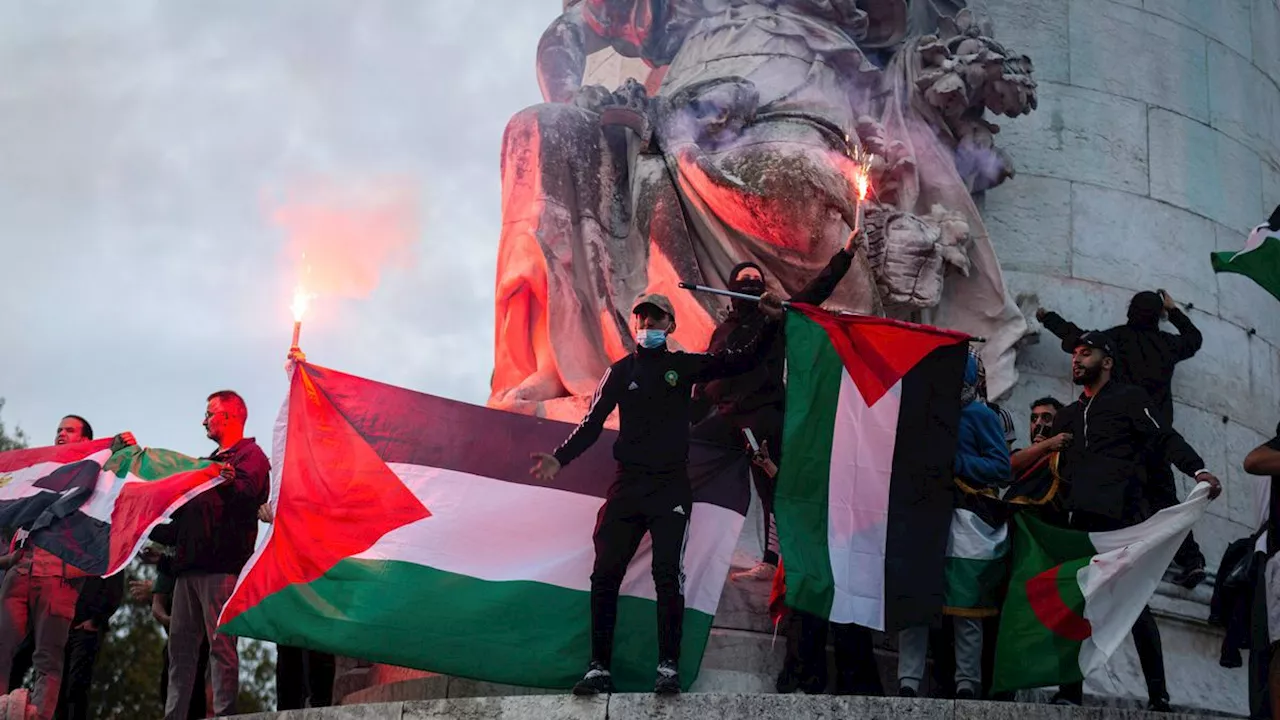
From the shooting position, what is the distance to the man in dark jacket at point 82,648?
36.8 feet

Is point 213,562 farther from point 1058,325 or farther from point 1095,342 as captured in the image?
point 1058,325

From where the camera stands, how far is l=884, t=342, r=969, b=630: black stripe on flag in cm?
988

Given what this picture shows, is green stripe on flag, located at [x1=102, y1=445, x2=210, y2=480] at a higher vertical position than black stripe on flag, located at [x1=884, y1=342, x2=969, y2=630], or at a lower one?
lower

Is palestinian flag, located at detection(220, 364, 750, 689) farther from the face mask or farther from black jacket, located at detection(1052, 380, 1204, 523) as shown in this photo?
black jacket, located at detection(1052, 380, 1204, 523)

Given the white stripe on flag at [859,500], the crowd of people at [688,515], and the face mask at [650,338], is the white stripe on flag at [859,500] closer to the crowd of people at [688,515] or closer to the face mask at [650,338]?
the crowd of people at [688,515]

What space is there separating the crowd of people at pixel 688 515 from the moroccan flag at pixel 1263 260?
5.78ft

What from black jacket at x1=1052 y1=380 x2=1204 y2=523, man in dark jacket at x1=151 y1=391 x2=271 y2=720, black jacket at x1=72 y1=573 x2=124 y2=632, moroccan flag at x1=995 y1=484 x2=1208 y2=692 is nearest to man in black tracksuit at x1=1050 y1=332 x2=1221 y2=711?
black jacket at x1=1052 y1=380 x2=1204 y2=523

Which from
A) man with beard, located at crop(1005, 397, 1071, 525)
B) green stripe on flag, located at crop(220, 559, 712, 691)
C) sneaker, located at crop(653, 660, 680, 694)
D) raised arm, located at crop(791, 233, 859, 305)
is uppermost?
raised arm, located at crop(791, 233, 859, 305)

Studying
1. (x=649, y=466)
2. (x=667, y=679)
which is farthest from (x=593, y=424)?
(x=667, y=679)

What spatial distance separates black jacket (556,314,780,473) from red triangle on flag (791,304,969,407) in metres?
0.45

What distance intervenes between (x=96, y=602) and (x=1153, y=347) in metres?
6.64

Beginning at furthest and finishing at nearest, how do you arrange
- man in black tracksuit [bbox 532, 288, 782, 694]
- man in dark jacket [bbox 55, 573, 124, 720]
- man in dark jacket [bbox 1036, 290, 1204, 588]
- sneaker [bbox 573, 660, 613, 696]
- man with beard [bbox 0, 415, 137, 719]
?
man in dark jacket [bbox 1036, 290, 1204, 588], man in dark jacket [bbox 55, 573, 124, 720], man with beard [bbox 0, 415, 137, 719], man in black tracksuit [bbox 532, 288, 782, 694], sneaker [bbox 573, 660, 613, 696]

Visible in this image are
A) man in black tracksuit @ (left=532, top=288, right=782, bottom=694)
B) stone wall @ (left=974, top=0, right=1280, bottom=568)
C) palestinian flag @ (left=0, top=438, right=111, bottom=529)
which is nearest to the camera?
man in black tracksuit @ (left=532, top=288, right=782, bottom=694)

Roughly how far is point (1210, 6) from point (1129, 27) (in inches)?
34.8
